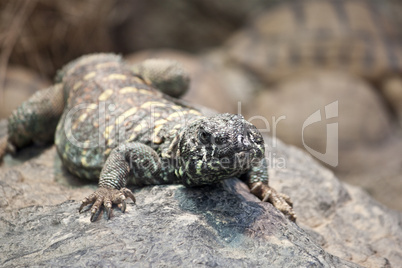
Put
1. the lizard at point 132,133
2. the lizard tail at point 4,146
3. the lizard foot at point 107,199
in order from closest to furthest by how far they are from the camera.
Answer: the lizard at point 132,133, the lizard foot at point 107,199, the lizard tail at point 4,146

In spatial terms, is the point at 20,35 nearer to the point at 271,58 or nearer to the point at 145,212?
the point at 271,58

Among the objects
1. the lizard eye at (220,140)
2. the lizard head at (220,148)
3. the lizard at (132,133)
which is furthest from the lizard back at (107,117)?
the lizard eye at (220,140)

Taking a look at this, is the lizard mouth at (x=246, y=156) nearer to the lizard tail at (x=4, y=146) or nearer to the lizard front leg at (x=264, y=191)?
the lizard front leg at (x=264, y=191)

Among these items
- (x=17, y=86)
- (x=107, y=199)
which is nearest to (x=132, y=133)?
(x=107, y=199)

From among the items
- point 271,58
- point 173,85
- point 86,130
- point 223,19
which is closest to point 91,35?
point 223,19

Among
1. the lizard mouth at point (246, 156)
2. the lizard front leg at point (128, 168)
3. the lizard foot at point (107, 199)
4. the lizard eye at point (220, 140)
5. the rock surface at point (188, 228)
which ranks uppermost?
the lizard eye at point (220, 140)

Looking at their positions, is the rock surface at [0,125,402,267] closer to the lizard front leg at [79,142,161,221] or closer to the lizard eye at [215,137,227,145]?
the lizard front leg at [79,142,161,221]

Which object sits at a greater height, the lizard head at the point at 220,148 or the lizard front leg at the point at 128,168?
the lizard head at the point at 220,148
